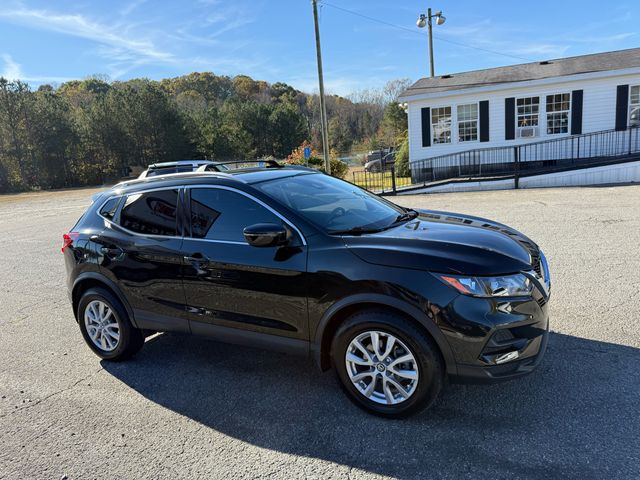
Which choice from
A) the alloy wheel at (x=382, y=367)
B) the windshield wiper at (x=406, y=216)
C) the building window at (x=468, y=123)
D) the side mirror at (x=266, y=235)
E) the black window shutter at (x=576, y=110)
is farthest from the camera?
the building window at (x=468, y=123)

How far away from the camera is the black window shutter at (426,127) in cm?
1908

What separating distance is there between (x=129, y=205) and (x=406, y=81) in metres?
66.3

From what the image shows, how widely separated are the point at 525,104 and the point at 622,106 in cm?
321

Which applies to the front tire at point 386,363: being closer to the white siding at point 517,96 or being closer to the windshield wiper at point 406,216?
the windshield wiper at point 406,216

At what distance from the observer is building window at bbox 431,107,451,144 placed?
18.9 metres

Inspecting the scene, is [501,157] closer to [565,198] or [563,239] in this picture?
[565,198]

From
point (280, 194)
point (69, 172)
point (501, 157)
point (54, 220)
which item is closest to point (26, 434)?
point (280, 194)

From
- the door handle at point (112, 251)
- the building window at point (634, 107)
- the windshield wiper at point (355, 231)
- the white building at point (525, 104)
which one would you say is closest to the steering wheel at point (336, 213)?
the windshield wiper at point (355, 231)

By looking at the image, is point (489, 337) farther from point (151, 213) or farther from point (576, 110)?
point (576, 110)

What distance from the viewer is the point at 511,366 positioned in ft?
9.53

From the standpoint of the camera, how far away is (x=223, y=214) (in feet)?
12.2

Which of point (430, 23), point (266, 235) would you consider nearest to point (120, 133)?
point (430, 23)

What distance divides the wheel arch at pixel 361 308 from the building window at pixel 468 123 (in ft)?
56.2

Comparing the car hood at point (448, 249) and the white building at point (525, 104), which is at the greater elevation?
the white building at point (525, 104)
